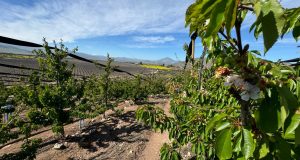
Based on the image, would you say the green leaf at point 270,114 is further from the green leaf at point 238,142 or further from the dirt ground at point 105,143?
the dirt ground at point 105,143

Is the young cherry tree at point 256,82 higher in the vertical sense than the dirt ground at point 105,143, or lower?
higher

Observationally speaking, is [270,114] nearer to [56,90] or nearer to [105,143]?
[105,143]

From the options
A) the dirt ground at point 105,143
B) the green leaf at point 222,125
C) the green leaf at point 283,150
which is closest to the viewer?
the green leaf at point 283,150

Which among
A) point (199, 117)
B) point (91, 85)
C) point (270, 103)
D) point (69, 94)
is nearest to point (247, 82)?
point (270, 103)

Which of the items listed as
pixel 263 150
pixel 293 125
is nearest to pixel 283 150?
pixel 263 150

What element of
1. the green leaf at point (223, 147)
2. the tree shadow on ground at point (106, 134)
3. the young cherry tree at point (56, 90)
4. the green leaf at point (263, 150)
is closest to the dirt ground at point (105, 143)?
the tree shadow on ground at point (106, 134)

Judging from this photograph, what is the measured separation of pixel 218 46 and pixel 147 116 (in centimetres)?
174

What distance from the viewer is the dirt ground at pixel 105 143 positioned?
34.5 feet

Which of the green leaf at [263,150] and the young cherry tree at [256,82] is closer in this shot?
the young cherry tree at [256,82]

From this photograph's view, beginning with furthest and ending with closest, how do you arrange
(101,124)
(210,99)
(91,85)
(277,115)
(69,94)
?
(91,85)
(101,124)
(69,94)
(210,99)
(277,115)

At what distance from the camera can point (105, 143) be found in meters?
11.8

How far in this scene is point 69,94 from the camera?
13.1 meters

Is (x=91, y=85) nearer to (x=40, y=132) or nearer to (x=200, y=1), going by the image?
(x=40, y=132)

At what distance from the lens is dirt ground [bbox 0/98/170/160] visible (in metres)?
10.5
